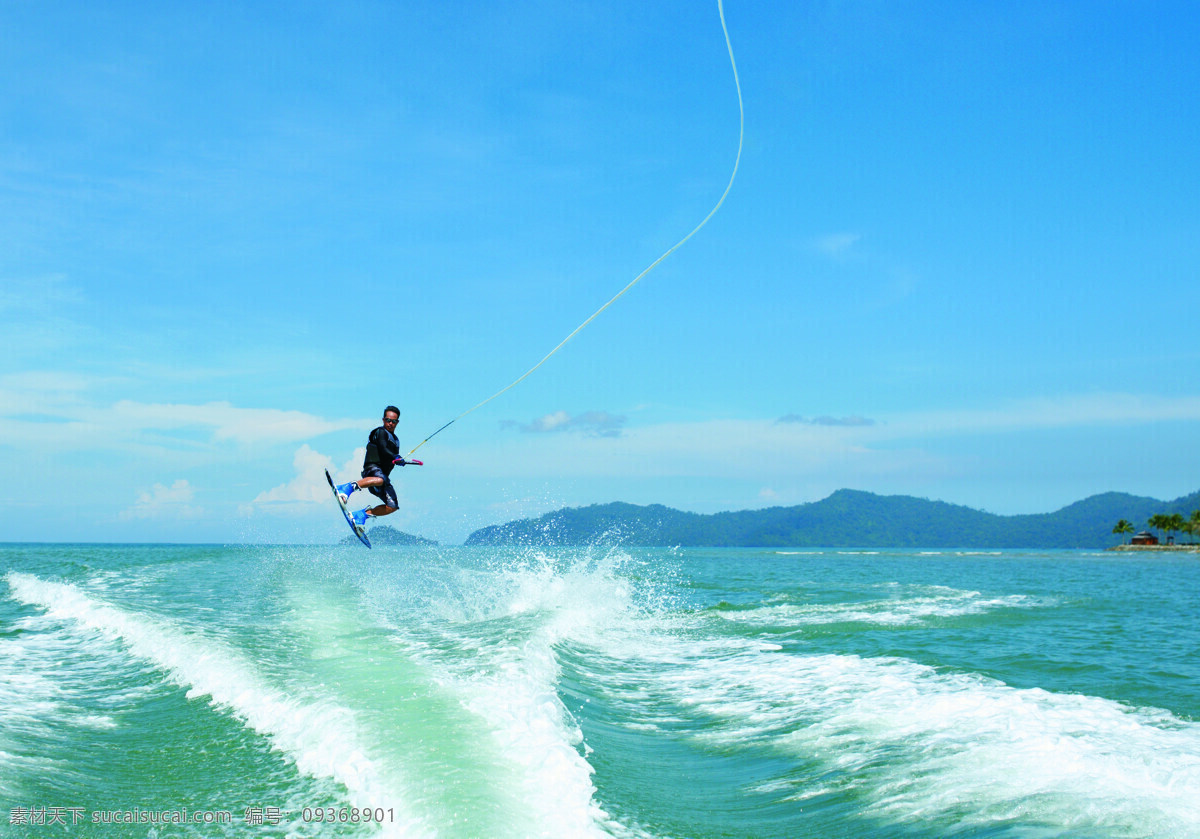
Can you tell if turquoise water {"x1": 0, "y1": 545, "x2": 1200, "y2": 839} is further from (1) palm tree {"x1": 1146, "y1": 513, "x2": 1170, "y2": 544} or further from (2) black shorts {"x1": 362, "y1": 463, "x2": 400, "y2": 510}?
(1) palm tree {"x1": 1146, "y1": 513, "x2": 1170, "y2": 544}

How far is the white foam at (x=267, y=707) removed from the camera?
6246 mm

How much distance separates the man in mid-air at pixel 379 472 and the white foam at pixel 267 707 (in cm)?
325

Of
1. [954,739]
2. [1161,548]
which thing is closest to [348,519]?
[954,739]

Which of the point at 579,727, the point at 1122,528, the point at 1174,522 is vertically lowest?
the point at 579,727

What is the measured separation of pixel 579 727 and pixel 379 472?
7451mm

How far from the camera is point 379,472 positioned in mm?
14523

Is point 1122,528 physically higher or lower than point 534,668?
higher

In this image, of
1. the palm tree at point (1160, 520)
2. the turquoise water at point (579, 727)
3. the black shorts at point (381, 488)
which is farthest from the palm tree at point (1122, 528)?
the black shorts at point (381, 488)

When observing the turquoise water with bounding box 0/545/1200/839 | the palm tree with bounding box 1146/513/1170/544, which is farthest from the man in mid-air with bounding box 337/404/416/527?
the palm tree with bounding box 1146/513/1170/544

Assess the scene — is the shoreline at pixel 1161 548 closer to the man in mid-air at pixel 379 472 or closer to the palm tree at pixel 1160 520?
the palm tree at pixel 1160 520

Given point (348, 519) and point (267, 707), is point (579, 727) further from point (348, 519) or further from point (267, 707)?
point (348, 519)

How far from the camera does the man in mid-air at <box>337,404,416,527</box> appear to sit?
14430mm

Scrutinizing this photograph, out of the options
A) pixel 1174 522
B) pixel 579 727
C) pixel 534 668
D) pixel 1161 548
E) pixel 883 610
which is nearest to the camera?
pixel 579 727

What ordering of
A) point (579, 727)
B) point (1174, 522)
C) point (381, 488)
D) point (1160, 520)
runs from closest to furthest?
point (579, 727)
point (381, 488)
point (1174, 522)
point (1160, 520)
